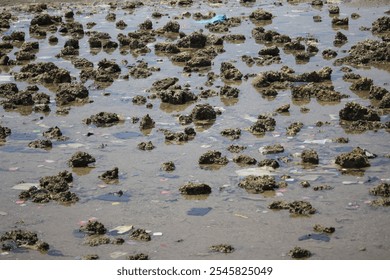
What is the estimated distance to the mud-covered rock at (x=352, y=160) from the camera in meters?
8.63

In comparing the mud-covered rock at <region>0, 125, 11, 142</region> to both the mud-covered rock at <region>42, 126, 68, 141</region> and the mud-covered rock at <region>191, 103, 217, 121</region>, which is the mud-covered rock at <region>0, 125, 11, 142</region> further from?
the mud-covered rock at <region>191, 103, 217, 121</region>

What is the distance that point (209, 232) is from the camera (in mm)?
7434

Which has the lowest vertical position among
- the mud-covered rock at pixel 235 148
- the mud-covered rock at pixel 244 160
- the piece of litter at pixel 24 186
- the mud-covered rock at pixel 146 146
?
the piece of litter at pixel 24 186

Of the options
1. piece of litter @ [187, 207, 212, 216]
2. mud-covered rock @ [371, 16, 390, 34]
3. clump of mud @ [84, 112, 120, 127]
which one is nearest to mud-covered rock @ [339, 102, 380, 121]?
clump of mud @ [84, 112, 120, 127]

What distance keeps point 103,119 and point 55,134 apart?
67 cm

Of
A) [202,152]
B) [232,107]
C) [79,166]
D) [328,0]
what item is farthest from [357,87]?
[328,0]

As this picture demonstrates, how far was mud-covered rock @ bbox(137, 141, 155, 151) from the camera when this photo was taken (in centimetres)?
950

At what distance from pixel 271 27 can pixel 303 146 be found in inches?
241

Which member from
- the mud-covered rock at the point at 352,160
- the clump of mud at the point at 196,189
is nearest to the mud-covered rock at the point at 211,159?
the clump of mud at the point at 196,189

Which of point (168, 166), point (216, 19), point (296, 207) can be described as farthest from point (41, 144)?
point (216, 19)

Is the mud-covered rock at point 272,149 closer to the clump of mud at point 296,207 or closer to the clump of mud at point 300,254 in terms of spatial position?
the clump of mud at point 296,207

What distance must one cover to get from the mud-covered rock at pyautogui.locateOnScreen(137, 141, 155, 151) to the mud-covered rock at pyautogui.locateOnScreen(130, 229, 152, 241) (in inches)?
84.4

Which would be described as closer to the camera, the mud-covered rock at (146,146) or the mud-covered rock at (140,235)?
the mud-covered rock at (140,235)

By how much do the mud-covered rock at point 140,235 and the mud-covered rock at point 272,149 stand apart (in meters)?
2.14
